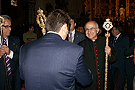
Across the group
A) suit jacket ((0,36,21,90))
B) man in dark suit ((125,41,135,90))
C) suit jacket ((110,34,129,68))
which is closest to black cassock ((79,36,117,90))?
man in dark suit ((125,41,135,90))

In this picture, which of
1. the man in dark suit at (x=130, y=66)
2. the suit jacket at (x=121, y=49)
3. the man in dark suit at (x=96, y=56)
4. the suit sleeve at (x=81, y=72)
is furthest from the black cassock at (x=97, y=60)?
the suit jacket at (x=121, y=49)

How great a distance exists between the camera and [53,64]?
1.54m

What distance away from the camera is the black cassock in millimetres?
3009

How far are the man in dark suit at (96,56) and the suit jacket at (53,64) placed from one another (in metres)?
1.42

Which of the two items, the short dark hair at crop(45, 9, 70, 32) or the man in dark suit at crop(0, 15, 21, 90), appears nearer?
the short dark hair at crop(45, 9, 70, 32)

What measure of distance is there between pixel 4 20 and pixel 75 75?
2.05 meters

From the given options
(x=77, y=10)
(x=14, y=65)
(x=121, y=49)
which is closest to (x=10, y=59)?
(x=14, y=65)

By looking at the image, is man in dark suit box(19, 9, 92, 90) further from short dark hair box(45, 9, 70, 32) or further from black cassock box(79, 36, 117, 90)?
black cassock box(79, 36, 117, 90)

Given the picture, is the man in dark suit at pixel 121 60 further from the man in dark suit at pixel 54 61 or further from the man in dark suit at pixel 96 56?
the man in dark suit at pixel 54 61

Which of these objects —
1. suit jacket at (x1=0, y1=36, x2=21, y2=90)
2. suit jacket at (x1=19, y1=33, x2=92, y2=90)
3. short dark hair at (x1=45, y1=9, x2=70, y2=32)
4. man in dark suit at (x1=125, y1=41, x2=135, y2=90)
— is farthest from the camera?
man in dark suit at (x1=125, y1=41, x2=135, y2=90)

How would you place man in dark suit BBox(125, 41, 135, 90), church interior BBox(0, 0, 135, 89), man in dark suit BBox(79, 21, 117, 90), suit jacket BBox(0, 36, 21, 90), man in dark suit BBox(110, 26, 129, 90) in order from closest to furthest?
man in dark suit BBox(79, 21, 117, 90)
suit jacket BBox(0, 36, 21, 90)
man in dark suit BBox(125, 41, 135, 90)
man in dark suit BBox(110, 26, 129, 90)
church interior BBox(0, 0, 135, 89)

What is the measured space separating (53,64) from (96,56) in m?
1.73

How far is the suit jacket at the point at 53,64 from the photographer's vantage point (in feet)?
5.07

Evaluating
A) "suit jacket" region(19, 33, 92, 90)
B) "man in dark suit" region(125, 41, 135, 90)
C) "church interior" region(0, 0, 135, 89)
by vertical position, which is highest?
"church interior" region(0, 0, 135, 89)
